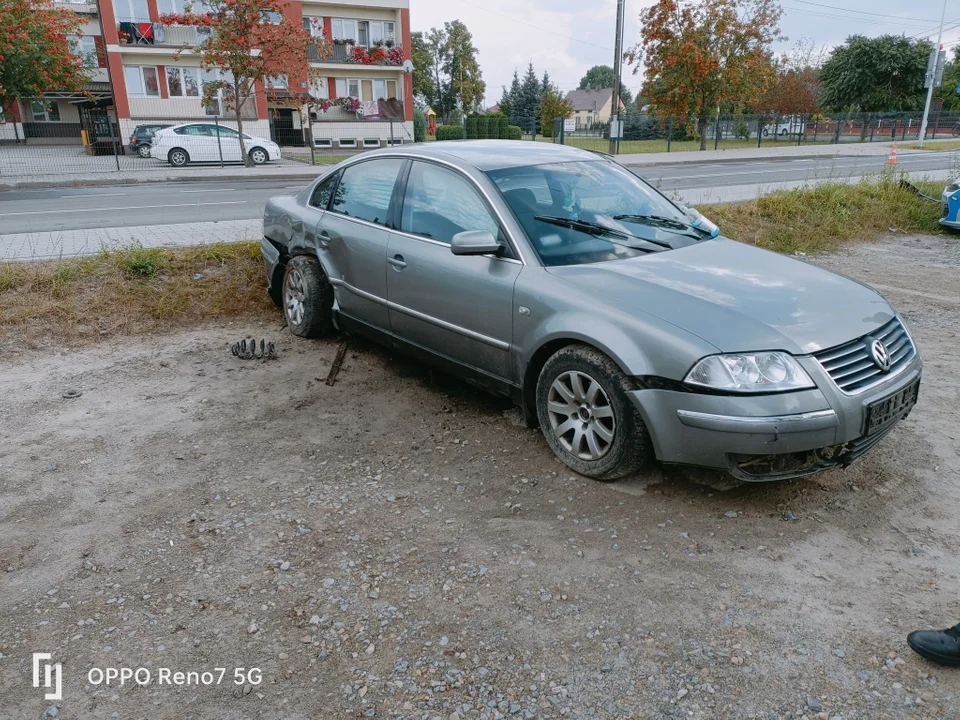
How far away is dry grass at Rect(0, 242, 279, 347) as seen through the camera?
6.25m

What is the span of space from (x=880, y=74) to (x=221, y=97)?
45.8m

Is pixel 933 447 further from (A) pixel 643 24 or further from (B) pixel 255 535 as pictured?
(A) pixel 643 24

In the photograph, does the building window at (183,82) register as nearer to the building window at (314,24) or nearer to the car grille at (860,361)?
the building window at (314,24)

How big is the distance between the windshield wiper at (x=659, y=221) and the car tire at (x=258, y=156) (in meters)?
25.7

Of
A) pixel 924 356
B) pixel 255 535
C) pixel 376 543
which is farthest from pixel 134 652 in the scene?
pixel 924 356

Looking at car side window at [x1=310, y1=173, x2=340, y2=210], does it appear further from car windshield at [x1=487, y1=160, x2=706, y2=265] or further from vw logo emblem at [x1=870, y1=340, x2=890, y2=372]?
vw logo emblem at [x1=870, y1=340, x2=890, y2=372]

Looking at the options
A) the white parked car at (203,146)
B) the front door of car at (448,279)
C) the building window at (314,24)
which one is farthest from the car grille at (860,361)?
the building window at (314,24)

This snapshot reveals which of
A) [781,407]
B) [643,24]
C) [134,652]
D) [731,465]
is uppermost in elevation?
[643,24]

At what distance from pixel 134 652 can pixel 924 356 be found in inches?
227

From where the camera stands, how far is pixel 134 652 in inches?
108

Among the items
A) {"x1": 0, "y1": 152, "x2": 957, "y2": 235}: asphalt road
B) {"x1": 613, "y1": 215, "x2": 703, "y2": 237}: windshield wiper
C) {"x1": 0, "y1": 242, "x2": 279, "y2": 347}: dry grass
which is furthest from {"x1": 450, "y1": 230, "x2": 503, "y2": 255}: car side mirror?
{"x1": 0, "y1": 152, "x2": 957, "y2": 235}: asphalt road

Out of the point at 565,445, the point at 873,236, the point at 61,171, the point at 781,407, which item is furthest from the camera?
the point at 61,171

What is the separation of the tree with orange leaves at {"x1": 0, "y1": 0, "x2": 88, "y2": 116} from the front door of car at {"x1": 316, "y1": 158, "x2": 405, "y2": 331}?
24417 mm

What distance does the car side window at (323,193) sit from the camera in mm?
5766
